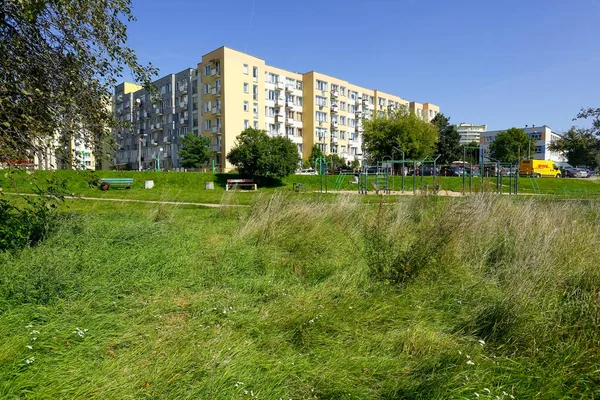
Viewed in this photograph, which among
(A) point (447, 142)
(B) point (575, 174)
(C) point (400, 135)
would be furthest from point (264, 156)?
(B) point (575, 174)

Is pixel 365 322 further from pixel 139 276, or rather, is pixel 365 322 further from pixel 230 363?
pixel 139 276

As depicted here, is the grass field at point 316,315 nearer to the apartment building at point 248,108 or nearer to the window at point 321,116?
the apartment building at point 248,108

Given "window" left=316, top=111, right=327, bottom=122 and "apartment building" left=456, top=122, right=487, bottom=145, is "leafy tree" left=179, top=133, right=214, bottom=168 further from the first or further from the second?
"apartment building" left=456, top=122, right=487, bottom=145

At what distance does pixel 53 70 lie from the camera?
258 inches

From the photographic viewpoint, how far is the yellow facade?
61062 millimetres

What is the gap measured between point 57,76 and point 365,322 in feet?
20.1

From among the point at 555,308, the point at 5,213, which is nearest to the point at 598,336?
the point at 555,308

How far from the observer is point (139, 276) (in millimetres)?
5062

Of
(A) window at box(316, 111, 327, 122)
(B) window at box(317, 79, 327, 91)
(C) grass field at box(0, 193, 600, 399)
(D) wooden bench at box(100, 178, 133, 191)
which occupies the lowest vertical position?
(C) grass field at box(0, 193, 600, 399)

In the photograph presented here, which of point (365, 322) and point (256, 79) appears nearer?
point (365, 322)

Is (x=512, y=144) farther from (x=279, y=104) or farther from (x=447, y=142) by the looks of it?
(x=279, y=104)

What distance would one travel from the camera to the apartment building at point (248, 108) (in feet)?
201

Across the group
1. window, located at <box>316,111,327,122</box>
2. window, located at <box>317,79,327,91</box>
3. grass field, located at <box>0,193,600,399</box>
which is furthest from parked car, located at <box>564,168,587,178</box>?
grass field, located at <box>0,193,600,399</box>

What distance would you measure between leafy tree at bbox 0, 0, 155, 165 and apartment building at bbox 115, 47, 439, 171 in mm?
49498
